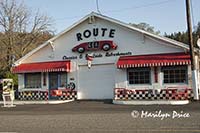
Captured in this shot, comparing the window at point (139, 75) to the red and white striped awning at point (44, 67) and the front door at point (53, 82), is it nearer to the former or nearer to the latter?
the red and white striped awning at point (44, 67)

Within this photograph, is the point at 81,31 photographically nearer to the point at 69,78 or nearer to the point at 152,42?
the point at 69,78

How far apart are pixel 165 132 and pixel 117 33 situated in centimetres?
1654

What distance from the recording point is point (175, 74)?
81.9 ft

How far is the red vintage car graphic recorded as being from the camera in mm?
27016

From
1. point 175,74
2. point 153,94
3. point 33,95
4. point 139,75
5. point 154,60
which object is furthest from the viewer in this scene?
point 33,95

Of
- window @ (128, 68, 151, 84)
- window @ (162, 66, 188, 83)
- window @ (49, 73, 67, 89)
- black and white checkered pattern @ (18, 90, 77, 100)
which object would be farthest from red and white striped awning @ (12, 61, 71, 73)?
window @ (162, 66, 188, 83)

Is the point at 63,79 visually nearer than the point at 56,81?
Yes

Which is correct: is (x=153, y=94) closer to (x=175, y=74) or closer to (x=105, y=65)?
(x=175, y=74)

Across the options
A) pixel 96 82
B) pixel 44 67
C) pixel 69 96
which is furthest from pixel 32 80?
pixel 96 82

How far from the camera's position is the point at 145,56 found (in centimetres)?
2559

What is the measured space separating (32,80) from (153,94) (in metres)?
10.6

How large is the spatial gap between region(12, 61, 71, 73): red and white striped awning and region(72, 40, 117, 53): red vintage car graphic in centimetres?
132

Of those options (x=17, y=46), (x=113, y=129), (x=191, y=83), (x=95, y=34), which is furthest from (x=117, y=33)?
(x=17, y=46)

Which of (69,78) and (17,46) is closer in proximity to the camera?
(69,78)
